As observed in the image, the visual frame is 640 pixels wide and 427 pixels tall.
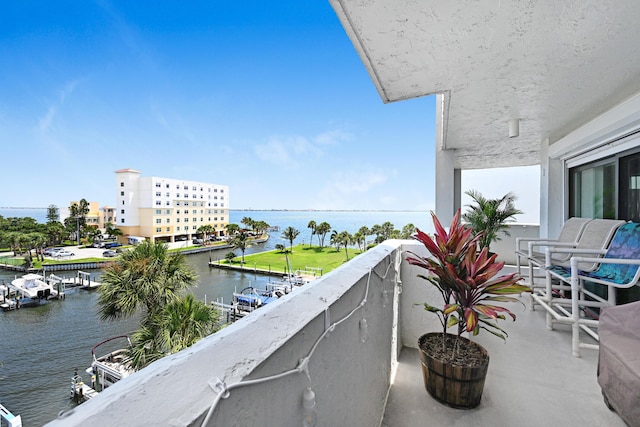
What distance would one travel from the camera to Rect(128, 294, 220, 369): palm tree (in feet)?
24.1

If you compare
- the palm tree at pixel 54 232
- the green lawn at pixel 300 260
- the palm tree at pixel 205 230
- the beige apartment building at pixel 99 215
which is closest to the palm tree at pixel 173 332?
the green lawn at pixel 300 260

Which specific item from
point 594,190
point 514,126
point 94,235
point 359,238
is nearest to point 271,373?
point 514,126

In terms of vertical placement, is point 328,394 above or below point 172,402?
below

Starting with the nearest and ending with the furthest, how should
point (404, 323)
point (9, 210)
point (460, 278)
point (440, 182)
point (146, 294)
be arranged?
point (460, 278) < point (404, 323) < point (440, 182) < point (146, 294) < point (9, 210)

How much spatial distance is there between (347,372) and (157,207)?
4009 centimetres

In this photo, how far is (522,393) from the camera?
6.22 feet

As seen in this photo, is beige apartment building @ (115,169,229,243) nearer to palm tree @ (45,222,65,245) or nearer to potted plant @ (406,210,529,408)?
palm tree @ (45,222,65,245)

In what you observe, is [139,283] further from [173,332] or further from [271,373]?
[271,373]

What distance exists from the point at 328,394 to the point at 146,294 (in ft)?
35.0

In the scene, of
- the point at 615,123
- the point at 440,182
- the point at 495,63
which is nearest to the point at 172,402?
the point at 495,63

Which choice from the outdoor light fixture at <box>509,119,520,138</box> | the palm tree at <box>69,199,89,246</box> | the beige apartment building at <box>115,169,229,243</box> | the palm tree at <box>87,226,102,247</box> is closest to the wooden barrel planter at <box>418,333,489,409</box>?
the outdoor light fixture at <box>509,119,520,138</box>

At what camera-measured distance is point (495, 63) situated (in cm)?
221

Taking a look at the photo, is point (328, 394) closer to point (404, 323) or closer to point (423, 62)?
point (404, 323)

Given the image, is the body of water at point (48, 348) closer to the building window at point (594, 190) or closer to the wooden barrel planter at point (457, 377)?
the building window at point (594, 190)
